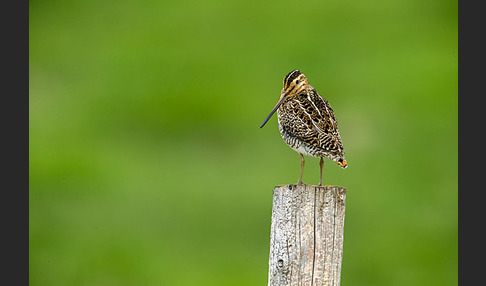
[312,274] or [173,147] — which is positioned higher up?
[173,147]

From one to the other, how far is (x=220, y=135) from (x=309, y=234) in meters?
14.3

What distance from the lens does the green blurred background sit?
59.8 ft

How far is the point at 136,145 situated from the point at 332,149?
13337 mm

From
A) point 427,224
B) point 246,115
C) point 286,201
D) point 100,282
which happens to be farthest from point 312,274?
point 246,115

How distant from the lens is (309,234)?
26.3ft

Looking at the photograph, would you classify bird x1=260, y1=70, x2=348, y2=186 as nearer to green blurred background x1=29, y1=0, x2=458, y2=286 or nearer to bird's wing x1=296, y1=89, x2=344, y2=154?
bird's wing x1=296, y1=89, x2=344, y2=154

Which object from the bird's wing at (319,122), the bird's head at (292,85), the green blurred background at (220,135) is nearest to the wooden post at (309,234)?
the bird's wing at (319,122)

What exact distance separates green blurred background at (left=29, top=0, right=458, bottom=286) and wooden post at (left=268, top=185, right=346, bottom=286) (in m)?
8.86

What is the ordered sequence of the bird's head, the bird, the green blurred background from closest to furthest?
the bird, the bird's head, the green blurred background

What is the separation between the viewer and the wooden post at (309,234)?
316 inches

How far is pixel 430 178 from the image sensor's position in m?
20.8

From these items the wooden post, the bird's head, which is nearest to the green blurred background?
the bird's head

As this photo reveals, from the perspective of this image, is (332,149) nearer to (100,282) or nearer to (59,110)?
(100,282)

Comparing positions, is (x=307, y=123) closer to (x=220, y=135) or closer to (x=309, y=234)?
(x=309, y=234)
